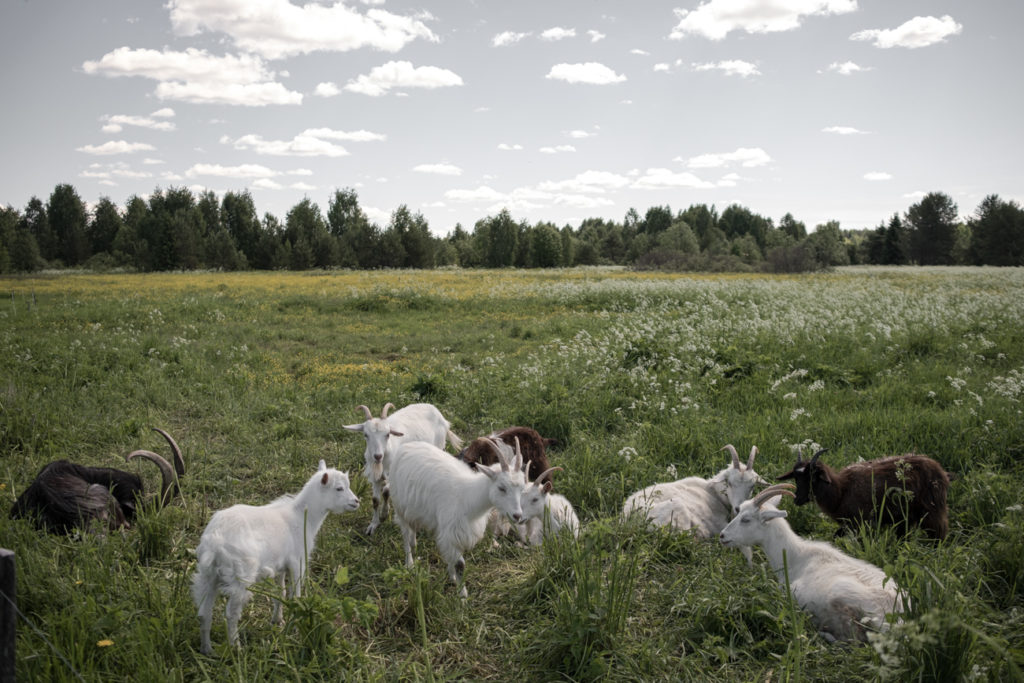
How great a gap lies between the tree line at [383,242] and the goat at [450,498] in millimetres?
52081

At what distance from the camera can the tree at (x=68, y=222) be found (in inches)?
2635

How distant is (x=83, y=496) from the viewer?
5352 millimetres

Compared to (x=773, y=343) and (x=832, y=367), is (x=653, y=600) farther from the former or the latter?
(x=773, y=343)

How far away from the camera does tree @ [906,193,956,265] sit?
2825 inches

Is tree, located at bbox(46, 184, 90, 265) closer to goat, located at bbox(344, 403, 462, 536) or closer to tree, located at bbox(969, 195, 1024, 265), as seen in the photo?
goat, located at bbox(344, 403, 462, 536)

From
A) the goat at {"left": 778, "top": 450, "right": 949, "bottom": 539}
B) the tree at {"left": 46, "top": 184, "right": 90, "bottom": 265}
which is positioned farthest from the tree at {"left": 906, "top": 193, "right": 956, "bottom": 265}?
the tree at {"left": 46, "top": 184, "right": 90, "bottom": 265}

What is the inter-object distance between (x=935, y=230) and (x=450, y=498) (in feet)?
285

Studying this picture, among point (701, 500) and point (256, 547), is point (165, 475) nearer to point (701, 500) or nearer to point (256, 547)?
point (256, 547)

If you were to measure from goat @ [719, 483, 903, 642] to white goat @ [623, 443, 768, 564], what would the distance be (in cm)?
60

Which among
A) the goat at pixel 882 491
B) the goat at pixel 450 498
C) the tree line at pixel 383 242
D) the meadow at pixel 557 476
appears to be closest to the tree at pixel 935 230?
the tree line at pixel 383 242

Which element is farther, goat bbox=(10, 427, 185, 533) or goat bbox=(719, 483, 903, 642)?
goat bbox=(10, 427, 185, 533)

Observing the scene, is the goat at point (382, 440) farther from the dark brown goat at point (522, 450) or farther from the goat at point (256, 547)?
the goat at point (256, 547)

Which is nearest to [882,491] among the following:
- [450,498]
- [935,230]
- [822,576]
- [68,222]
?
[822,576]

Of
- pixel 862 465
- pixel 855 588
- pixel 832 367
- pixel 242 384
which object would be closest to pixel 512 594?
pixel 855 588
